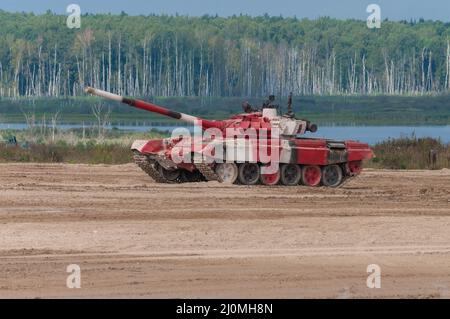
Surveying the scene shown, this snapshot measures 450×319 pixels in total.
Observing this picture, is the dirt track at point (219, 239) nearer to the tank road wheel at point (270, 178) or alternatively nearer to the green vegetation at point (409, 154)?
the tank road wheel at point (270, 178)

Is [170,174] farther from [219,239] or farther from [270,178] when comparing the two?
[219,239]

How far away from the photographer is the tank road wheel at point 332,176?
3092cm

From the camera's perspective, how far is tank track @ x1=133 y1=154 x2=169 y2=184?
30.6m

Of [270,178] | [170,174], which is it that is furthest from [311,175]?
[170,174]

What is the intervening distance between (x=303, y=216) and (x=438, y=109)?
106 meters

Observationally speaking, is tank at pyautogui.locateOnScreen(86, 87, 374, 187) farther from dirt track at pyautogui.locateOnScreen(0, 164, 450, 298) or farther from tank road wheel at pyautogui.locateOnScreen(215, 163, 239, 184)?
dirt track at pyautogui.locateOnScreen(0, 164, 450, 298)

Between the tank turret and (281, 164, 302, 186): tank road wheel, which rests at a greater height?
the tank turret

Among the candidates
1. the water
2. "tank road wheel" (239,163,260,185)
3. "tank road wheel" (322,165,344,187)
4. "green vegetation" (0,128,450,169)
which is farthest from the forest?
"tank road wheel" (239,163,260,185)

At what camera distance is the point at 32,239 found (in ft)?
63.8

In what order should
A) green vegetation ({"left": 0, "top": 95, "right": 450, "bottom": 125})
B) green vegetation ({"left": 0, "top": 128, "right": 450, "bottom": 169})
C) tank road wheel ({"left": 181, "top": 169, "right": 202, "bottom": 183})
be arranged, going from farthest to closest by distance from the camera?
green vegetation ({"left": 0, "top": 95, "right": 450, "bottom": 125}) < green vegetation ({"left": 0, "top": 128, "right": 450, "bottom": 169}) < tank road wheel ({"left": 181, "top": 169, "right": 202, "bottom": 183})

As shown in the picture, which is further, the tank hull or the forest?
the forest

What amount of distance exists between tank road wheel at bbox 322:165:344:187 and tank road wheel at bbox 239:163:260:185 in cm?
166

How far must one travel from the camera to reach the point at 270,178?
3011 centimetres
